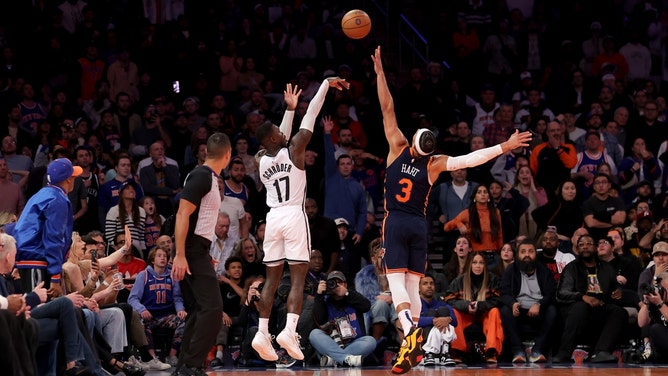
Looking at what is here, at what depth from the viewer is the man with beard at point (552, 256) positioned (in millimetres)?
16016

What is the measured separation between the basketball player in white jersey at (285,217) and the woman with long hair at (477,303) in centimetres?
410

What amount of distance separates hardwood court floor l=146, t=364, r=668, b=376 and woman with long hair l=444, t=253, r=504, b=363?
0.87 meters

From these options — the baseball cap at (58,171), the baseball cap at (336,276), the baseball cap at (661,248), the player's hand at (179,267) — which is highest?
the baseball cap at (58,171)

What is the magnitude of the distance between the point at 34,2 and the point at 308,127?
37.3 ft

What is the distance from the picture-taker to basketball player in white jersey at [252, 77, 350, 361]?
11.5 meters

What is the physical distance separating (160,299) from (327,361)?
245 cm

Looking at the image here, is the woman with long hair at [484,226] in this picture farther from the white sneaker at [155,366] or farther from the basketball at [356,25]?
the white sneaker at [155,366]

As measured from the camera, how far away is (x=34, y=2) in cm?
2100

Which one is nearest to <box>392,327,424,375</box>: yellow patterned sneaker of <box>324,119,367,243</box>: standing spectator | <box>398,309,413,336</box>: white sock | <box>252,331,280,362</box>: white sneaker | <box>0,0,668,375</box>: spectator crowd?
<box>398,309,413,336</box>: white sock

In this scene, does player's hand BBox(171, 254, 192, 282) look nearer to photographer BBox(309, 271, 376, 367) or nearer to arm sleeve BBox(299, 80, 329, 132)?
arm sleeve BBox(299, 80, 329, 132)

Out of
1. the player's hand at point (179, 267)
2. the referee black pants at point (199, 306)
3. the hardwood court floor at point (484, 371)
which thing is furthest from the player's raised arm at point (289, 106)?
the hardwood court floor at point (484, 371)

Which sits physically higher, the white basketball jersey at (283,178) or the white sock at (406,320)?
the white basketball jersey at (283,178)

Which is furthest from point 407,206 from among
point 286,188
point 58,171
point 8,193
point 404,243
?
point 8,193

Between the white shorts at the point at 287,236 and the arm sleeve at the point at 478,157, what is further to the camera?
the white shorts at the point at 287,236
